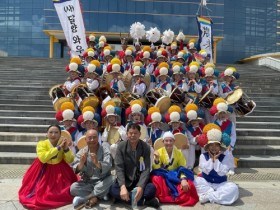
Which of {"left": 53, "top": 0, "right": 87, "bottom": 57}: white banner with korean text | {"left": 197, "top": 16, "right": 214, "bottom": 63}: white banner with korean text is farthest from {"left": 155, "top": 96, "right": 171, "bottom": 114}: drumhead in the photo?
{"left": 197, "top": 16, "right": 214, "bottom": 63}: white banner with korean text

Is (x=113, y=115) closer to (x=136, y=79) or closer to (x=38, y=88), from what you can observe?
(x=136, y=79)

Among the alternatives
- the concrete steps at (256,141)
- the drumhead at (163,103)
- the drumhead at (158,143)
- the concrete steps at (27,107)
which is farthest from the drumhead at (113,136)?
the concrete steps at (27,107)

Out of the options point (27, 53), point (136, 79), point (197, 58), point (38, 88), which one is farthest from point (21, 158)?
point (27, 53)

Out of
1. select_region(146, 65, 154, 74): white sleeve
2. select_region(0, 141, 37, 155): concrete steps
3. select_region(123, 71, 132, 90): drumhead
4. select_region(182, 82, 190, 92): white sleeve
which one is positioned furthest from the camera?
select_region(146, 65, 154, 74): white sleeve

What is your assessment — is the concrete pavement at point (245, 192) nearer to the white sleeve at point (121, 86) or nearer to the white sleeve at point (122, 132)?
the white sleeve at point (122, 132)

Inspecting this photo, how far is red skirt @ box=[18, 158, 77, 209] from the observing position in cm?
445

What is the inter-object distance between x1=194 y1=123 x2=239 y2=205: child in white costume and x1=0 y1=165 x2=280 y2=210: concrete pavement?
115mm

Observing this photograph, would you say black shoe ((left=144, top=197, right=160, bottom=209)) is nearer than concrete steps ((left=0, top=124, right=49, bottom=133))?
Yes

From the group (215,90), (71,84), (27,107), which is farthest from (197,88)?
(27,107)

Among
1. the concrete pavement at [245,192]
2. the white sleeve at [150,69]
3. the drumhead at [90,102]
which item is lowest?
the concrete pavement at [245,192]

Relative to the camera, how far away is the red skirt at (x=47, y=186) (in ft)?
14.6

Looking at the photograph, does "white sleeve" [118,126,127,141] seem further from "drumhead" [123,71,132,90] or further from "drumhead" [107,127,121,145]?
"drumhead" [123,71,132,90]

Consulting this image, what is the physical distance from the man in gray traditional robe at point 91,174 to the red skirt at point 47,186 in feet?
0.67

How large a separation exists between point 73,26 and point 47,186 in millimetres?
7420
